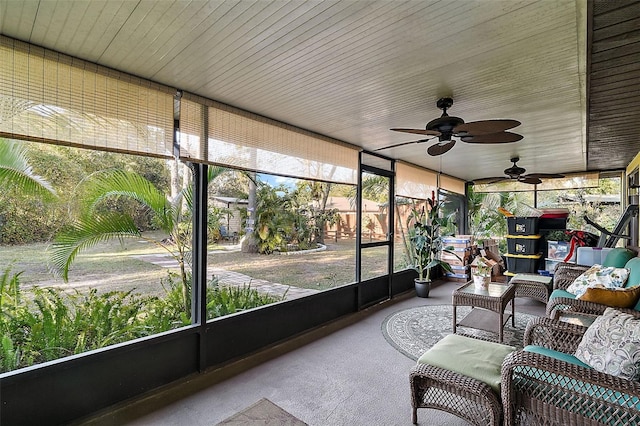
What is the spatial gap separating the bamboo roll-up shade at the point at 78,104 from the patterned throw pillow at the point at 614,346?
307 cm

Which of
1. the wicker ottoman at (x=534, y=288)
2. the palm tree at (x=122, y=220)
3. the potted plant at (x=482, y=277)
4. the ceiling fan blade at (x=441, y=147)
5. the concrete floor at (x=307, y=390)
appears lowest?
the concrete floor at (x=307, y=390)

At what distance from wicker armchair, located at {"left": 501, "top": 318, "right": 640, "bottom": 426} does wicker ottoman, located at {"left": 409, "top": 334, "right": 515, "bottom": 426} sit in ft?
0.33

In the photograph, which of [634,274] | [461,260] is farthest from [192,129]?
[461,260]

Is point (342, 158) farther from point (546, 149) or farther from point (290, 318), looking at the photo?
point (546, 149)

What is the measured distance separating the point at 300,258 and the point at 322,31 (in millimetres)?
3829

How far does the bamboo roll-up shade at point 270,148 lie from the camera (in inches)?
107

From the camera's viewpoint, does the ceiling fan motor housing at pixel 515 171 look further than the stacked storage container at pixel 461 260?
No

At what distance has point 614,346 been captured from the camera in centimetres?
170

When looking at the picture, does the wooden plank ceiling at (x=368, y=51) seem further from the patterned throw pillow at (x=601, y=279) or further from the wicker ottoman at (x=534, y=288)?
the wicker ottoman at (x=534, y=288)

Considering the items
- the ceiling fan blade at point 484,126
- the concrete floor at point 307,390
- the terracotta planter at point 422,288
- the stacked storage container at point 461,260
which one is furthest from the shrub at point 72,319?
the stacked storage container at point 461,260

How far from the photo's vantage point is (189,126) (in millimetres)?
2500

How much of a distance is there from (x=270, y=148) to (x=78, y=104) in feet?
5.11

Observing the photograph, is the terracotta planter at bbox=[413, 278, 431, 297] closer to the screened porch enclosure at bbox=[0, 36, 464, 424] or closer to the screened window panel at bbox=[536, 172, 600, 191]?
the screened porch enclosure at bbox=[0, 36, 464, 424]

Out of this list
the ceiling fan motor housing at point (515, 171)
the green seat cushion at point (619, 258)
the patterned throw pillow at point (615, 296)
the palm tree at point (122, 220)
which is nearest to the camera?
the palm tree at point (122, 220)
